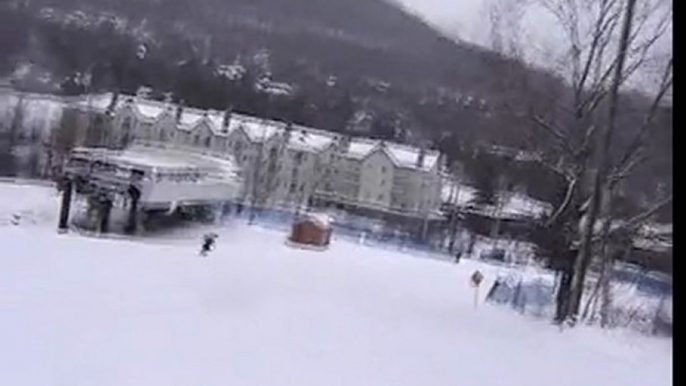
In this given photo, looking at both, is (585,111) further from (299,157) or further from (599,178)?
(299,157)

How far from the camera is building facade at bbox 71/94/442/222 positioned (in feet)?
5.77

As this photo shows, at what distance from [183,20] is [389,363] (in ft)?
2.85

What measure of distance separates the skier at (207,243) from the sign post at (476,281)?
57 cm

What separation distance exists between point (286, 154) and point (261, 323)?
1.45ft

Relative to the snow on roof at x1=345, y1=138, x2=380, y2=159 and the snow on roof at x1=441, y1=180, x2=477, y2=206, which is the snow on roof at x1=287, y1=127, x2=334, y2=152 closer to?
the snow on roof at x1=345, y1=138, x2=380, y2=159

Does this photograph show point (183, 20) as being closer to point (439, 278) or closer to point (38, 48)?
point (38, 48)

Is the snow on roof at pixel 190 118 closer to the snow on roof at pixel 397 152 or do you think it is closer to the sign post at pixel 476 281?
the snow on roof at pixel 397 152

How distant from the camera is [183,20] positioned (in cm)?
186

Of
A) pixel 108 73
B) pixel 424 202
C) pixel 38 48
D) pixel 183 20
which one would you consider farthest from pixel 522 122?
pixel 38 48

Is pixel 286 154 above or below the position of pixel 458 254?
above

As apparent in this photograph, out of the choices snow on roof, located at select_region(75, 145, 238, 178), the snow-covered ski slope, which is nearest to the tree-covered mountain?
snow on roof, located at select_region(75, 145, 238, 178)

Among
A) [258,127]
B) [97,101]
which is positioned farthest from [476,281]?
[97,101]

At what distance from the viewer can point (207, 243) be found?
6.15 ft

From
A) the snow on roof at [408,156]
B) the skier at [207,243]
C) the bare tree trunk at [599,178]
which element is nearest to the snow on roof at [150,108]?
the skier at [207,243]
